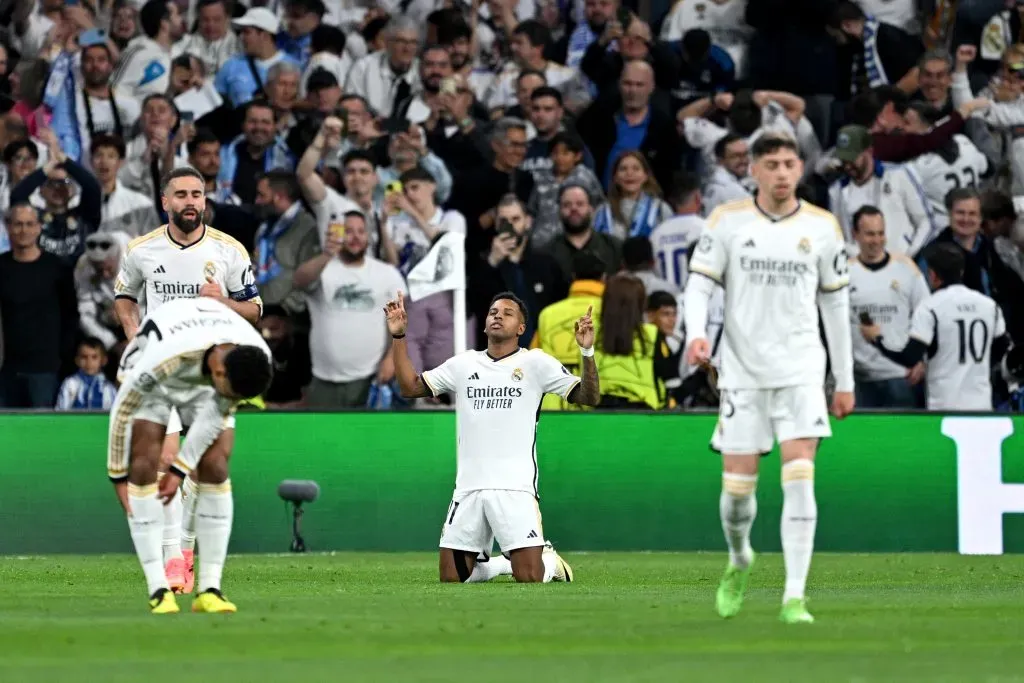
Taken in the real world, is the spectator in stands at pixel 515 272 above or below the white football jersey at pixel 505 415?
above

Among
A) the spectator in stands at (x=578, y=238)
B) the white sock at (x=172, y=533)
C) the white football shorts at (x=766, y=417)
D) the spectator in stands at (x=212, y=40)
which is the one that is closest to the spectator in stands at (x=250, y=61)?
the spectator in stands at (x=212, y=40)

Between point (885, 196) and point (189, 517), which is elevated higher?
point (885, 196)

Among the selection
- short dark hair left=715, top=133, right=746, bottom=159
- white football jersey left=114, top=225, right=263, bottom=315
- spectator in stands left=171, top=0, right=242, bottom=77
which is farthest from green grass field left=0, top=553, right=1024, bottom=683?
spectator in stands left=171, top=0, right=242, bottom=77

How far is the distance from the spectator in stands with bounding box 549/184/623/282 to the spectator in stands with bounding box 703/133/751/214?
5.02 ft

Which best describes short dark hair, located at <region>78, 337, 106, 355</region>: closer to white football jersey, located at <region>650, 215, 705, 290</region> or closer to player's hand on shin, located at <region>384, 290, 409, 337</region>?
white football jersey, located at <region>650, 215, 705, 290</region>

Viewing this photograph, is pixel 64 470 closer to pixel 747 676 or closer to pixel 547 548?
pixel 547 548

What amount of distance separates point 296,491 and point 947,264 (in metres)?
6.91

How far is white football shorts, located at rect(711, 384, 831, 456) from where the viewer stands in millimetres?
10258

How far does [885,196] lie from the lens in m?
21.2

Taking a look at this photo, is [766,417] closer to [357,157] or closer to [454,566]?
[454,566]

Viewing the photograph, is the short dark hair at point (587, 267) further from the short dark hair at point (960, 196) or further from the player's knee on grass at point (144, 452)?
the player's knee on grass at point (144, 452)

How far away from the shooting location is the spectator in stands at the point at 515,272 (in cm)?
2042

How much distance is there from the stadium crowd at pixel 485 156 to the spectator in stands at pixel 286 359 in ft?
0.10

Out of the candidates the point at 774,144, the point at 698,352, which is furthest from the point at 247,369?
the point at 774,144
